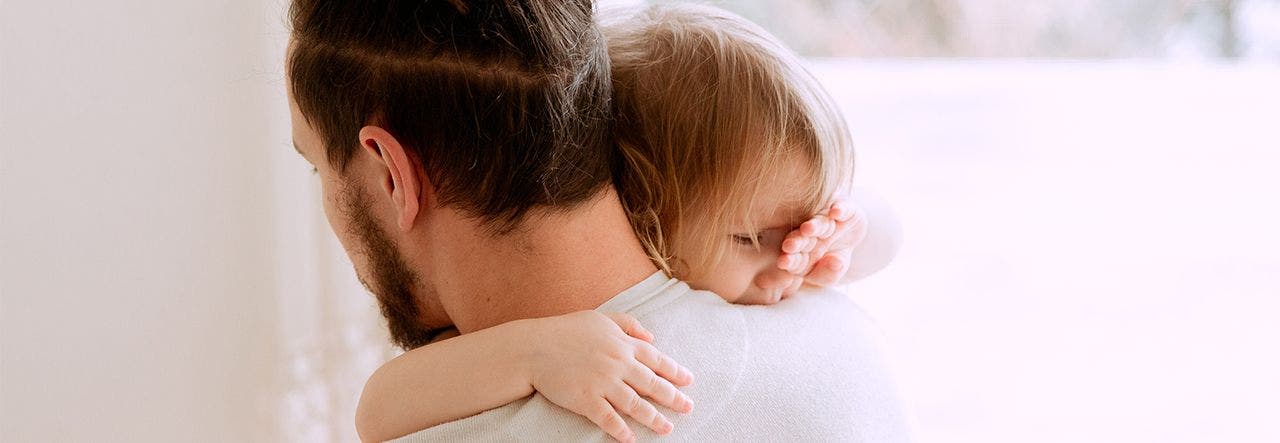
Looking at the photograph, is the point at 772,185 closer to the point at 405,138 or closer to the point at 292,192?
the point at 405,138

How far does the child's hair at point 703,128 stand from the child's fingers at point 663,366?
0.50ft

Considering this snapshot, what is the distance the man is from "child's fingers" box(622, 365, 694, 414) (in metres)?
0.02

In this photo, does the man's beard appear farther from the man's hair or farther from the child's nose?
the child's nose

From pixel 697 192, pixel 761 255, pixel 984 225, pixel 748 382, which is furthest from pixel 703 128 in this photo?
pixel 984 225

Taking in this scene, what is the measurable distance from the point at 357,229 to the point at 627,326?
0.32 m

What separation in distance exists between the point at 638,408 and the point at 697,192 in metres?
0.29

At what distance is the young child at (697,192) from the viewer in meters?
0.97

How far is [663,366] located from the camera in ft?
3.07

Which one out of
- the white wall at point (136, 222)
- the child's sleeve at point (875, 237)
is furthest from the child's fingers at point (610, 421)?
the white wall at point (136, 222)

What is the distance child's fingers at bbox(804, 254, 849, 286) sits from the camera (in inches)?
48.2

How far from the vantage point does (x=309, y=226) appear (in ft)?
6.39

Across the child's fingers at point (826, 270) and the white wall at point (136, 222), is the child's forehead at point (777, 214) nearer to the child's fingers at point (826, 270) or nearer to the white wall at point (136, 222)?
the child's fingers at point (826, 270)

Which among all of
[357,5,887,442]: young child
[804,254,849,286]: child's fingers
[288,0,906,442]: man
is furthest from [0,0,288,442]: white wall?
[804,254,849,286]: child's fingers

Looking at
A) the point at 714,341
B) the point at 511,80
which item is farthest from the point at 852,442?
the point at 511,80
